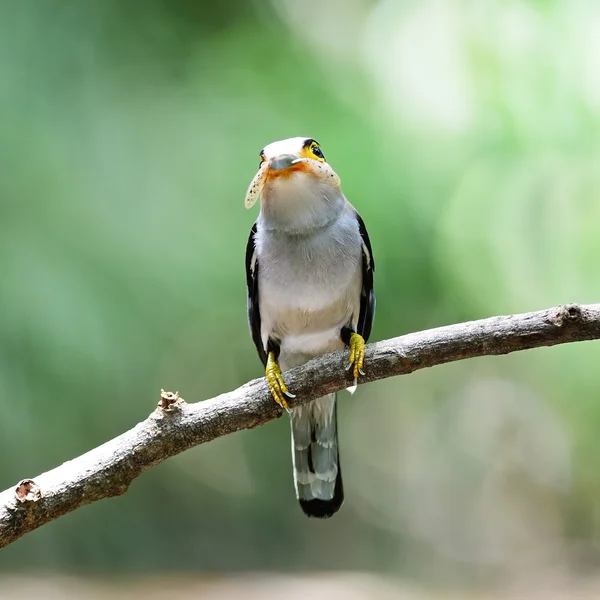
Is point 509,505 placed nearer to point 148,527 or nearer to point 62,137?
point 148,527

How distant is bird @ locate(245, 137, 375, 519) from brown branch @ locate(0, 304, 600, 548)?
67mm

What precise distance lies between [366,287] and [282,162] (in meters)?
0.64

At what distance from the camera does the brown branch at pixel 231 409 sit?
1.89 m

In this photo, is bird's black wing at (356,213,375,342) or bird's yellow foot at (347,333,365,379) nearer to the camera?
bird's yellow foot at (347,333,365,379)

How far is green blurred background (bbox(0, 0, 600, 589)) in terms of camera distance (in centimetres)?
368

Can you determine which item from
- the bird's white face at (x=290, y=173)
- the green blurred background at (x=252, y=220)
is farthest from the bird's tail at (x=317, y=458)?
the green blurred background at (x=252, y=220)

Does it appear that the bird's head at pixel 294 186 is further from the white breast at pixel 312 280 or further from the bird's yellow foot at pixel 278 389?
the bird's yellow foot at pixel 278 389

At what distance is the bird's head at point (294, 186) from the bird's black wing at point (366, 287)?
0.16 meters

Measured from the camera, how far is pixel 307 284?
2.40 meters

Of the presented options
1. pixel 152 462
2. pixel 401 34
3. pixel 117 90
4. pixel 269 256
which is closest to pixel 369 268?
pixel 269 256

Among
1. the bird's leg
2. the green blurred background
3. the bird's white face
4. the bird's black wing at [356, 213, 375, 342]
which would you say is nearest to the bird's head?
the bird's white face

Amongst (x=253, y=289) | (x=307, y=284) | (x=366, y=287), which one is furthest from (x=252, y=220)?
(x=307, y=284)

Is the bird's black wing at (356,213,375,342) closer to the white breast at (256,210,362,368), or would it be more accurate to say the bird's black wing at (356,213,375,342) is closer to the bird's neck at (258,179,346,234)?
the white breast at (256,210,362,368)

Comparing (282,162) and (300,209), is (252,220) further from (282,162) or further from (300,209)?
(282,162)
